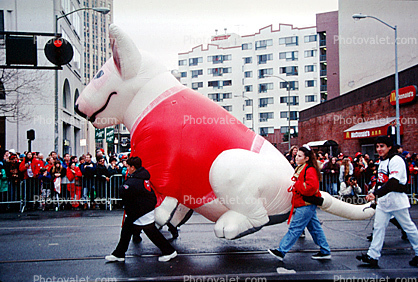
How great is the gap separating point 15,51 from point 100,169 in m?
4.75

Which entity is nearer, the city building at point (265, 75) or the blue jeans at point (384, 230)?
the blue jeans at point (384, 230)

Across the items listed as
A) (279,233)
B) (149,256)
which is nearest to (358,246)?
(279,233)

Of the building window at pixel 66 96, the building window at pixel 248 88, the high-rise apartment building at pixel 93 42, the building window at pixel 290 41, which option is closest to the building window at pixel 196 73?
the building window at pixel 248 88

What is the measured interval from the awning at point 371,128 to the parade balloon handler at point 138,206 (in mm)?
15959

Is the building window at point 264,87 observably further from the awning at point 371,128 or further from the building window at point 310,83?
the awning at point 371,128

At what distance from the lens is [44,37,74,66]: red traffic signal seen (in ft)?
25.3

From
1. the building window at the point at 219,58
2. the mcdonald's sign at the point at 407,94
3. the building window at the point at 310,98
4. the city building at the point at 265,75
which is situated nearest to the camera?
the mcdonald's sign at the point at 407,94

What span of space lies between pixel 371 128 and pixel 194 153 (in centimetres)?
1762

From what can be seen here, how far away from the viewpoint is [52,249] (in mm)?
5941

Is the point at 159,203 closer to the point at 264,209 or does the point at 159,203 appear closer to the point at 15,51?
the point at 264,209

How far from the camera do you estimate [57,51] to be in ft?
25.5

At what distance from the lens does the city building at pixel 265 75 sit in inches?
2213

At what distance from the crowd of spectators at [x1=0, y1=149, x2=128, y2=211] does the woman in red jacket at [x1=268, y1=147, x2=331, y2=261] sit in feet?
22.9

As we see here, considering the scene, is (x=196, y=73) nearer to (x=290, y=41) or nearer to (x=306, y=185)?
(x=290, y=41)
